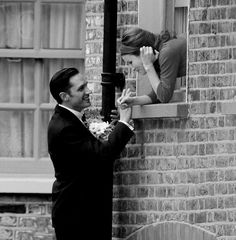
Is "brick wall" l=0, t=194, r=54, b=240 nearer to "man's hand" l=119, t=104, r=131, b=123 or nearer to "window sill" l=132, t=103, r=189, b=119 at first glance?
"window sill" l=132, t=103, r=189, b=119

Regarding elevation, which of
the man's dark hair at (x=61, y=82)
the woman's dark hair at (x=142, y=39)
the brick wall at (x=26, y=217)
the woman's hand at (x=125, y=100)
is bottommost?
the brick wall at (x=26, y=217)

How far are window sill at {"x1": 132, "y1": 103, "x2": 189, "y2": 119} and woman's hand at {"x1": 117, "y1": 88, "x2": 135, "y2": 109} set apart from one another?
0.15 metres

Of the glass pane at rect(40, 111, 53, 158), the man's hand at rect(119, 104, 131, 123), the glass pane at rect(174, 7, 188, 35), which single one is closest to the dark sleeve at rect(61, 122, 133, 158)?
the man's hand at rect(119, 104, 131, 123)

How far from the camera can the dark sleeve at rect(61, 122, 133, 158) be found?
9852 mm

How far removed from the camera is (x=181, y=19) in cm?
1055

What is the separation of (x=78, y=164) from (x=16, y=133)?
1.63 meters

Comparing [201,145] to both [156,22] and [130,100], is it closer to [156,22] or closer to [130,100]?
[130,100]

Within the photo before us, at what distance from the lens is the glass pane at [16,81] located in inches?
448

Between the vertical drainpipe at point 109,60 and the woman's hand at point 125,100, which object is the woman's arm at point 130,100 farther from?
the vertical drainpipe at point 109,60

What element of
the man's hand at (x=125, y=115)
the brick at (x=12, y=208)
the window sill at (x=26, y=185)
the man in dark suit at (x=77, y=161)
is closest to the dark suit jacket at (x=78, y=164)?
the man in dark suit at (x=77, y=161)

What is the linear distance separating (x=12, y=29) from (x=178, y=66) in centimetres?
167

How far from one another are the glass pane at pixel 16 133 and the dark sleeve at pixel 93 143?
1.55 meters

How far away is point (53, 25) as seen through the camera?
11.3 metres

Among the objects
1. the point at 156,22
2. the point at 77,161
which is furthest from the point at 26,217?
the point at 156,22
